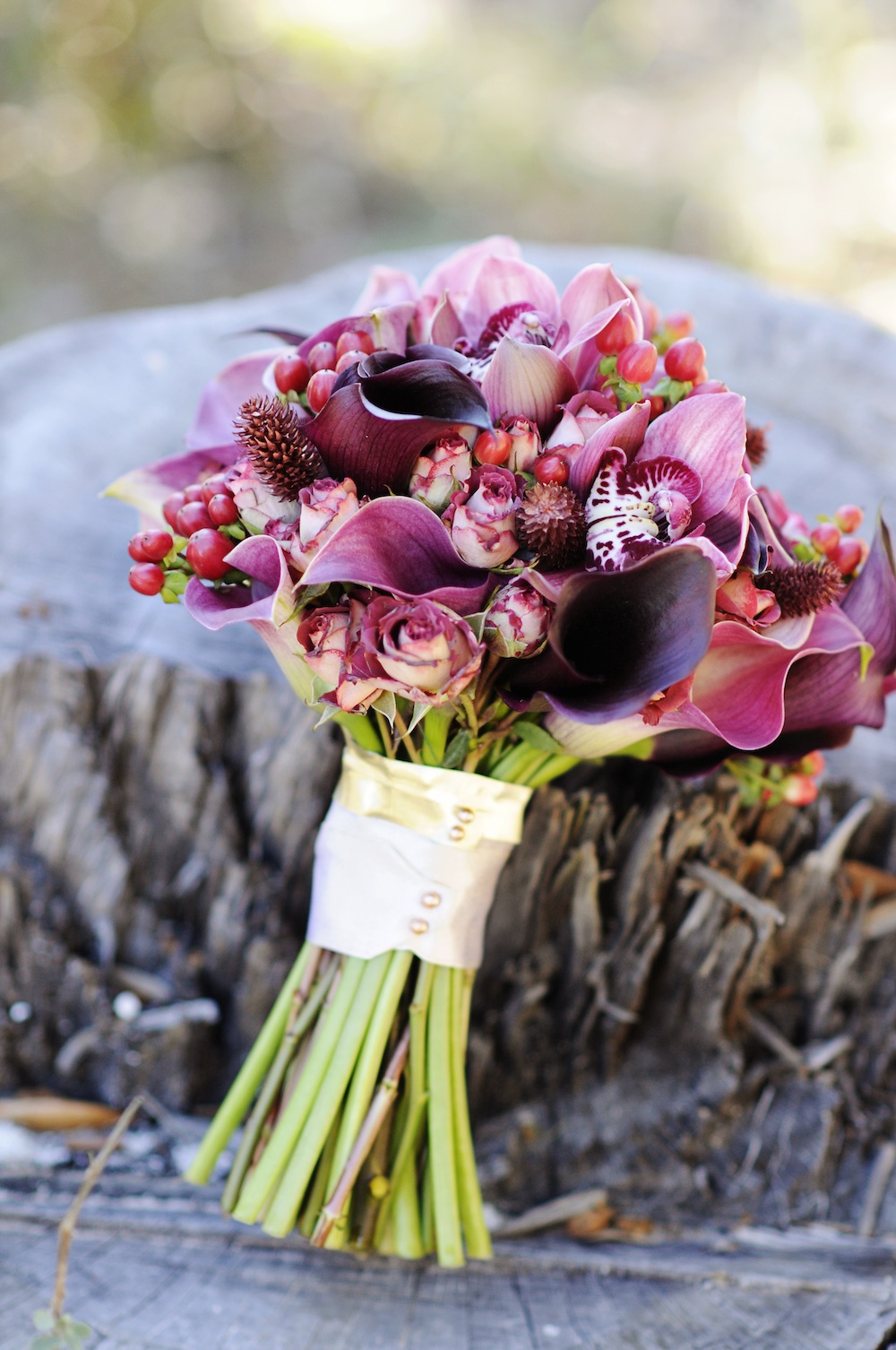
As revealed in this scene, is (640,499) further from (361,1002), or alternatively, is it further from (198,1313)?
(198,1313)

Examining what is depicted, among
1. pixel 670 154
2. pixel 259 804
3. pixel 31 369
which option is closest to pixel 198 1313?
pixel 259 804

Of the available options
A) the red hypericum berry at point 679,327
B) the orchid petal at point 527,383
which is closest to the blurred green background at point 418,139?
the red hypericum berry at point 679,327

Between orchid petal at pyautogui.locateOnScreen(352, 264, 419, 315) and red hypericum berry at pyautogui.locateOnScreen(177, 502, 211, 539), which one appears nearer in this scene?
red hypericum berry at pyautogui.locateOnScreen(177, 502, 211, 539)

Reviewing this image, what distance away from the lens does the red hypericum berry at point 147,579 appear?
67 cm

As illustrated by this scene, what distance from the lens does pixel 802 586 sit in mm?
662

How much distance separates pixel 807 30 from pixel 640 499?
3.52 m

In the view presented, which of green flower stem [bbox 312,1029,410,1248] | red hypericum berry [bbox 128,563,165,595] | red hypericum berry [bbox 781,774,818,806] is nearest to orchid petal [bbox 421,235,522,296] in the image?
red hypericum berry [bbox 128,563,165,595]

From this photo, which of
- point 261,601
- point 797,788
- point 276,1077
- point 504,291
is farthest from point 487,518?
point 276,1077

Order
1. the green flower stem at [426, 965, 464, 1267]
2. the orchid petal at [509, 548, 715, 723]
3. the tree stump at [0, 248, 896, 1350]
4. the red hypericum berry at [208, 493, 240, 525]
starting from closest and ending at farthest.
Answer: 1. the orchid petal at [509, 548, 715, 723]
2. the red hypericum berry at [208, 493, 240, 525]
3. the green flower stem at [426, 965, 464, 1267]
4. the tree stump at [0, 248, 896, 1350]

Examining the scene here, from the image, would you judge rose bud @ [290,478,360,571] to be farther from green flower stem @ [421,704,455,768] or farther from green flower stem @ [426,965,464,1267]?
green flower stem @ [426,965,464,1267]

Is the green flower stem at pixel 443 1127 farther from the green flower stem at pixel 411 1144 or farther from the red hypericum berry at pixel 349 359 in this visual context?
the red hypericum berry at pixel 349 359

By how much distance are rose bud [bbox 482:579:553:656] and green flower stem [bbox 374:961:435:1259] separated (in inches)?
12.3

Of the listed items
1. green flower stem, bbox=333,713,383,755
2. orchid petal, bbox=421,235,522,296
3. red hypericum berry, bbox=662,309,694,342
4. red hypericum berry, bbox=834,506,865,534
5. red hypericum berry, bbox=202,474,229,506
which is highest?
orchid petal, bbox=421,235,522,296

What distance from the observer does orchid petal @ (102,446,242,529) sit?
77cm
